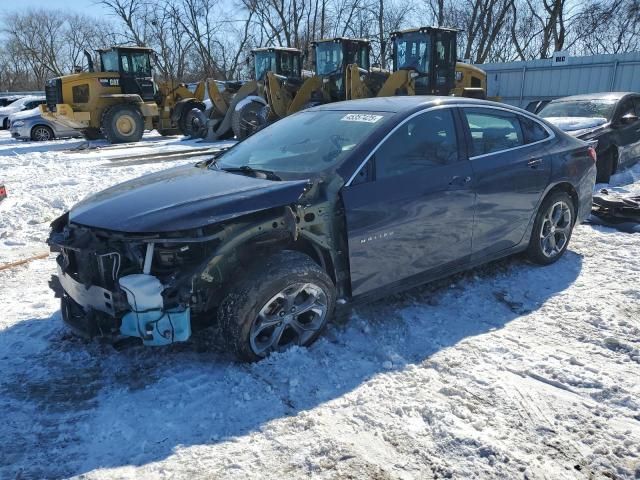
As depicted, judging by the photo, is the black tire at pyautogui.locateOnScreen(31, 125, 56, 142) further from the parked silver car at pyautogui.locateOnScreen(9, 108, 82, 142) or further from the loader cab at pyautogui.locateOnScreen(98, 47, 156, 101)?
the loader cab at pyautogui.locateOnScreen(98, 47, 156, 101)

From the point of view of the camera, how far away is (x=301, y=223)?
341 centimetres

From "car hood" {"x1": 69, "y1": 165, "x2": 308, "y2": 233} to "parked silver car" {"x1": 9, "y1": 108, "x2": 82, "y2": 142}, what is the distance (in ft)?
55.6

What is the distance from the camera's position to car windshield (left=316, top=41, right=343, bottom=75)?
52.9 feet

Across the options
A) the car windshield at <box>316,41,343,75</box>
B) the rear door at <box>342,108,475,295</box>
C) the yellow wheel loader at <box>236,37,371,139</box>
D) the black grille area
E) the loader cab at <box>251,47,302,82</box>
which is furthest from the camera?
the loader cab at <box>251,47,302,82</box>

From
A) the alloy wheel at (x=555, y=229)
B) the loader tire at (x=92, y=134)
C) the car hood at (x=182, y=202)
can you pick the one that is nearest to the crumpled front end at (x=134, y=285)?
the car hood at (x=182, y=202)

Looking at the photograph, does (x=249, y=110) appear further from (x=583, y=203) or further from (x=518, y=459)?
(x=518, y=459)

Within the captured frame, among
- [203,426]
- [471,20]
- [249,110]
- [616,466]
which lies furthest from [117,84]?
[471,20]

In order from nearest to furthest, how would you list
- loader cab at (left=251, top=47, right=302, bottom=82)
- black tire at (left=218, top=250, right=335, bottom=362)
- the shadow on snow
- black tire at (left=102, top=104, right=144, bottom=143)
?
the shadow on snow, black tire at (left=218, top=250, right=335, bottom=362), black tire at (left=102, top=104, right=144, bottom=143), loader cab at (left=251, top=47, right=302, bottom=82)

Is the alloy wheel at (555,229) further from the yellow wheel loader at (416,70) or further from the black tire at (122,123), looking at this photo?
the black tire at (122,123)

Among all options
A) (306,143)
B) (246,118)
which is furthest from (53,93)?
(306,143)

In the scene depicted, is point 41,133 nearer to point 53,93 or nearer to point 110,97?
point 53,93

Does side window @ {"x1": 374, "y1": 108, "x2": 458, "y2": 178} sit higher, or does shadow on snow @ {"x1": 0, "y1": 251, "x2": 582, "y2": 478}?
side window @ {"x1": 374, "y1": 108, "x2": 458, "y2": 178}

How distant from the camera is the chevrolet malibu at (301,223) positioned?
10.4 ft

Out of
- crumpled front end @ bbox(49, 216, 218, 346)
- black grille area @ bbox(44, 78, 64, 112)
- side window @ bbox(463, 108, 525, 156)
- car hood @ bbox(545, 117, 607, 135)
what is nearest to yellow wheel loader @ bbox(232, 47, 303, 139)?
black grille area @ bbox(44, 78, 64, 112)
